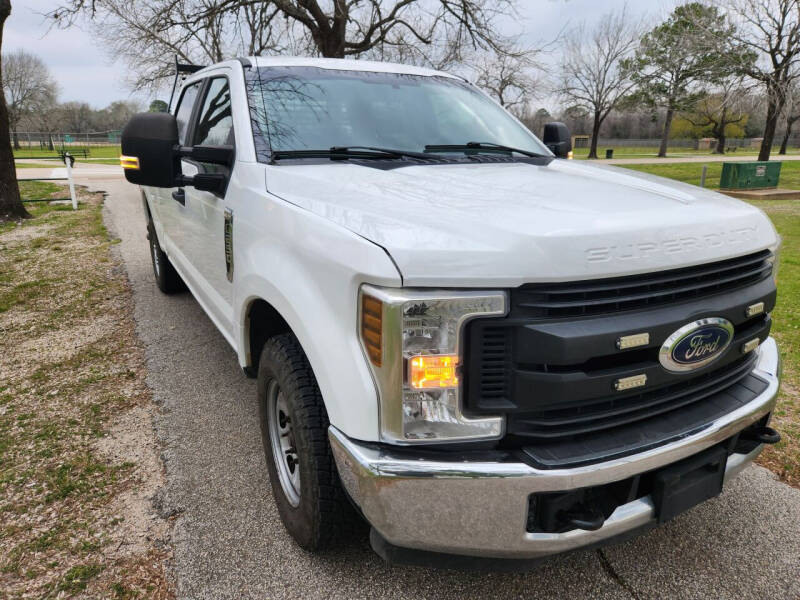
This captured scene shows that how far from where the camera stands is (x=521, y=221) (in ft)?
5.44

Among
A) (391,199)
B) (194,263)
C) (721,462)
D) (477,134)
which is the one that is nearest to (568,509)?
(721,462)

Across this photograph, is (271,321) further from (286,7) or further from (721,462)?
(286,7)

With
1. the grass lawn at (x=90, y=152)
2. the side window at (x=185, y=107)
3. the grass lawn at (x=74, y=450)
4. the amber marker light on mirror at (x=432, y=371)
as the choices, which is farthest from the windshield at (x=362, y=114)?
the grass lawn at (x=90, y=152)

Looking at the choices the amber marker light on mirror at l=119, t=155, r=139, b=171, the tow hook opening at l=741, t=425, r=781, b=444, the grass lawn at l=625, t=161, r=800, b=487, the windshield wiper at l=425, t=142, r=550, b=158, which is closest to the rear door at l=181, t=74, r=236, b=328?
the amber marker light on mirror at l=119, t=155, r=139, b=171

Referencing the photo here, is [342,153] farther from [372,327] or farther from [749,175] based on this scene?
[749,175]

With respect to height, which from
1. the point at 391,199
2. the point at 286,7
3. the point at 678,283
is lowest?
the point at 678,283

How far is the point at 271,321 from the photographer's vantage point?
2.54 metres

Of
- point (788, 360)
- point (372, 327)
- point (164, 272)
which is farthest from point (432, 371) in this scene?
point (164, 272)

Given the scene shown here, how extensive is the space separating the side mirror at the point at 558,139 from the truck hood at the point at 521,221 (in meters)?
1.41

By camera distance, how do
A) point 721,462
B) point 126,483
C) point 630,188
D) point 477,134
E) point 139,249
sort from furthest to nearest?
point 139,249, point 477,134, point 126,483, point 630,188, point 721,462

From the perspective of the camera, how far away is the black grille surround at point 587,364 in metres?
1.56

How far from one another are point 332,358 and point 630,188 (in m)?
1.30

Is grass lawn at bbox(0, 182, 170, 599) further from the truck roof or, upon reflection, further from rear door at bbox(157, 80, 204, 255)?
the truck roof

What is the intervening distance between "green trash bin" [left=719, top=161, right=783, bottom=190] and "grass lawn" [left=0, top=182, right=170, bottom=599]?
15.4 metres
